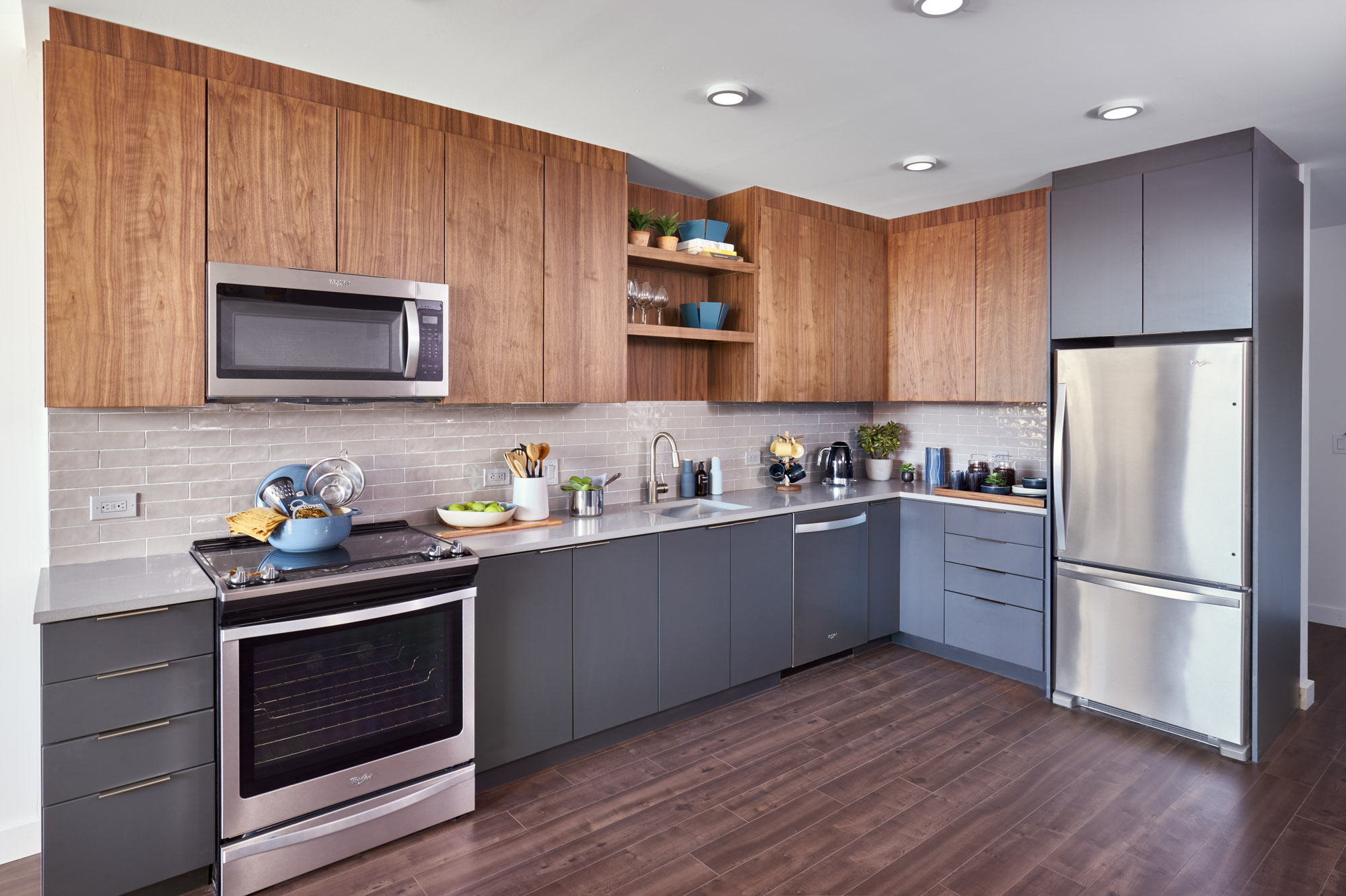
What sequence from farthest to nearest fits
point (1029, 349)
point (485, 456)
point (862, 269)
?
point (862, 269), point (1029, 349), point (485, 456)

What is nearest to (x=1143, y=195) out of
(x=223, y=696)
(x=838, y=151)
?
(x=838, y=151)

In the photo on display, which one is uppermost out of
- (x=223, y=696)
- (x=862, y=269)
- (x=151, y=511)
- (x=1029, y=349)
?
(x=862, y=269)

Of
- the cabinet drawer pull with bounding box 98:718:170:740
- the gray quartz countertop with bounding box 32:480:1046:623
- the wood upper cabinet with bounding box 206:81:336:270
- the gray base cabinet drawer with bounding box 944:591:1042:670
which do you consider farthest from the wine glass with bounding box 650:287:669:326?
the cabinet drawer pull with bounding box 98:718:170:740

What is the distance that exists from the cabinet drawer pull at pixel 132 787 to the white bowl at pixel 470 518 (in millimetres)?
1228

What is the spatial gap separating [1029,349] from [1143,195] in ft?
3.04

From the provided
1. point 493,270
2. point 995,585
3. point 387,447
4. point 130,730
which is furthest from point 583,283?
point 995,585

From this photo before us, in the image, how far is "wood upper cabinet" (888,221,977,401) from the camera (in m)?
4.36

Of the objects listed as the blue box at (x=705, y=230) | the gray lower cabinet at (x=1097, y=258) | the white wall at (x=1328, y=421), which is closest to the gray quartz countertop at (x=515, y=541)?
the gray lower cabinet at (x=1097, y=258)

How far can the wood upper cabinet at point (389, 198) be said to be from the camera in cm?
270

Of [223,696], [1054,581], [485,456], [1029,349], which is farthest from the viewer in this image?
[1029,349]

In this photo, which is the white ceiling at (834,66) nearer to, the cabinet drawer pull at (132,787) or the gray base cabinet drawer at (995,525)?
the gray base cabinet drawer at (995,525)

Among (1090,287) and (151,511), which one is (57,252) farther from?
(1090,287)

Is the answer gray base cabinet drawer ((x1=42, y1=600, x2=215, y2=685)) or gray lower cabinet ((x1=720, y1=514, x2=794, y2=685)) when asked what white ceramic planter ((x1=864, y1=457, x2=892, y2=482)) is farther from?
gray base cabinet drawer ((x1=42, y1=600, x2=215, y2=685))

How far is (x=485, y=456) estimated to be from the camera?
3.42 meters
